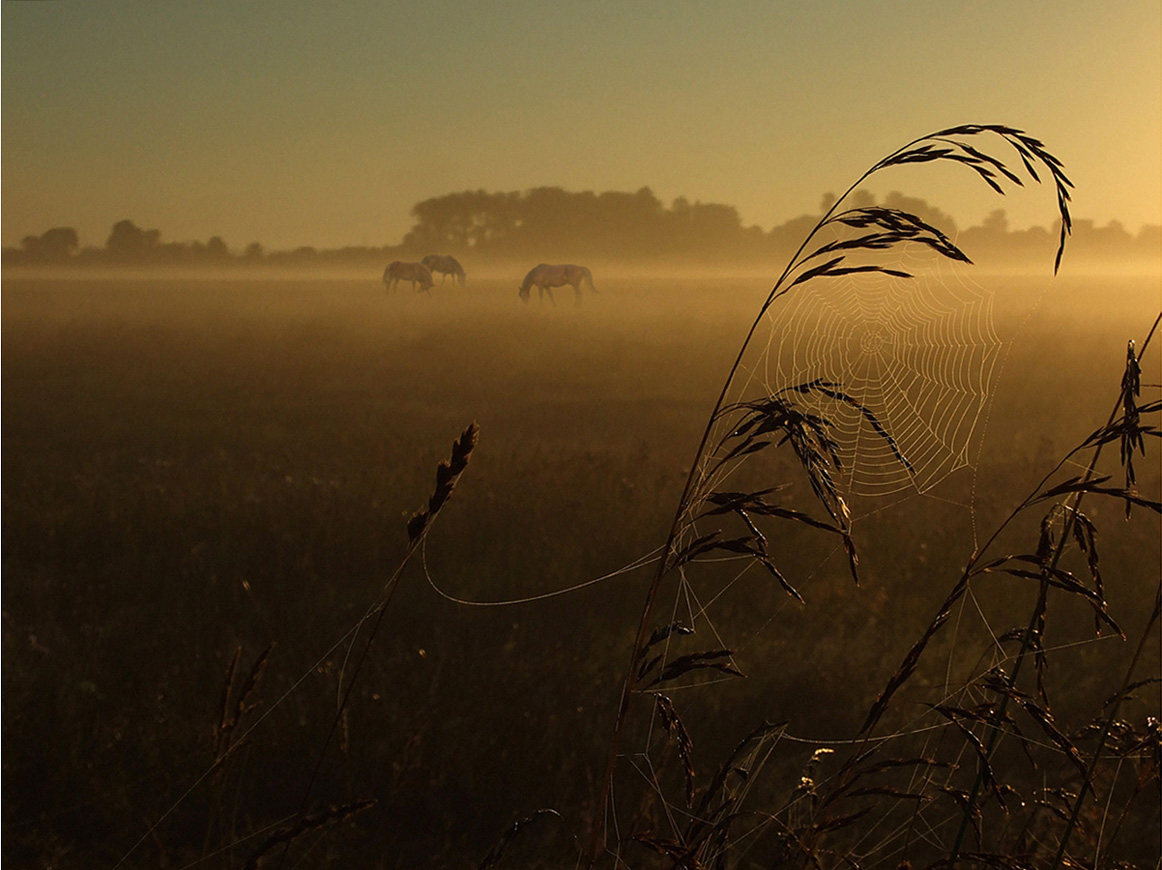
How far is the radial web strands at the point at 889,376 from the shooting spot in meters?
5.95

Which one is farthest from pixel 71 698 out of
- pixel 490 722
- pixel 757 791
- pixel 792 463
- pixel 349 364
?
pixel 349 364

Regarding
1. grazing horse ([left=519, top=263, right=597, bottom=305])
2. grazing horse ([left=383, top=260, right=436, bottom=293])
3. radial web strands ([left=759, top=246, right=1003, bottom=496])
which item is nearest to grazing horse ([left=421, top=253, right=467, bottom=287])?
grazing horse ([left=383, top=260, right=436, bottom=293])

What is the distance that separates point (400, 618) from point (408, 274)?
50350 mm

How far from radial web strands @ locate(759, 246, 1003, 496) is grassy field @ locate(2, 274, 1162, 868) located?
1.78ft

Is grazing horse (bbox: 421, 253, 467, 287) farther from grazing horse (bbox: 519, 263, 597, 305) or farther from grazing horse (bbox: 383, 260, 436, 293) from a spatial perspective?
grazing horse (bbox: 519, 263, 597, 305)

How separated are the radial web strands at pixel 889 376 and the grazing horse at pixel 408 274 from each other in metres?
25.7

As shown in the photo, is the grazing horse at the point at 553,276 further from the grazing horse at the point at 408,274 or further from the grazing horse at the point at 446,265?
the grazing horse at the point at 446,265

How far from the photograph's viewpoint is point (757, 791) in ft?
14.3

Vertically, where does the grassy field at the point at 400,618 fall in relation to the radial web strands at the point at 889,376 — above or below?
below

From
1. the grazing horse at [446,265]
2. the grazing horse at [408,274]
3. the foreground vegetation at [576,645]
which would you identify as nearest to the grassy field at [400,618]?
the foreground vegetation at [576,645]

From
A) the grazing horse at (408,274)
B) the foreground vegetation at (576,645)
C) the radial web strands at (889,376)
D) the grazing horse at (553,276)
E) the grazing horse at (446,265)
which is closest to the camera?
the foreground vegetation at (576,645)

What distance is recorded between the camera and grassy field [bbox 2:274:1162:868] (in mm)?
3973

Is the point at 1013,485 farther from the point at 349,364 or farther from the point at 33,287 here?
the point at 33,287

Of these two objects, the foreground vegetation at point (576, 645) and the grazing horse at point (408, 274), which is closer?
the foreground vegetation at point (576, 645)
